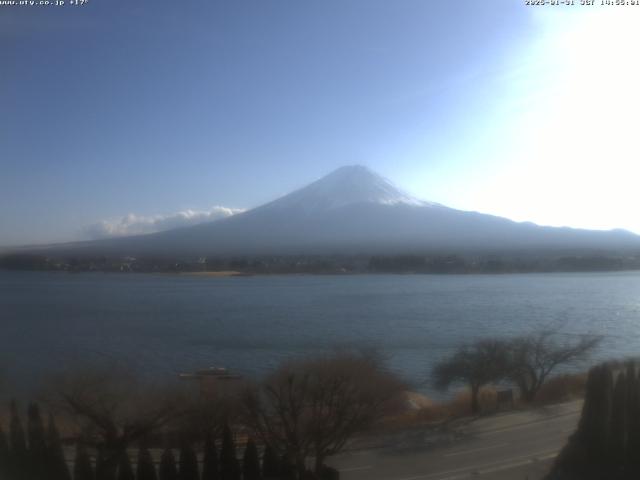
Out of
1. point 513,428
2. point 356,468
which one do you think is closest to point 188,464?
point 356,468

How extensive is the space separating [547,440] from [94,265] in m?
5.34

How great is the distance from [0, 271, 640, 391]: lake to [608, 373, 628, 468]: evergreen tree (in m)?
0.70

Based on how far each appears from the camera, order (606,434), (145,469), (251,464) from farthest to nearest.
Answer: (606,434) < (251,464) < (145,469)

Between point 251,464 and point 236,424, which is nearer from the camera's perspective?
point 251,464

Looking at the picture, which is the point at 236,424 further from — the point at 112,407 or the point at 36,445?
the point at 36,445

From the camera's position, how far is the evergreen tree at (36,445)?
320 centimetres

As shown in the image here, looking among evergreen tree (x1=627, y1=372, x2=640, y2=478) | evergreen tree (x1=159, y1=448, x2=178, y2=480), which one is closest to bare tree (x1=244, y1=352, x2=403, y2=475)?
evergreen tree (x1=159, y1=448, x2=178, y2=480)

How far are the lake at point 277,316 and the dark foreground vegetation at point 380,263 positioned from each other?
0.11 metres

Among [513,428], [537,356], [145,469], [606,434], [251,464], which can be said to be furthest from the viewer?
[537,356]

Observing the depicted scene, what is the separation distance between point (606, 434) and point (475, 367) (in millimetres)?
995

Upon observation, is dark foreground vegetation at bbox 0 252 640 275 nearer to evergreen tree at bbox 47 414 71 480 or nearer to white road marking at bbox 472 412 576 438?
white road marking at bbox 472 412 576 438

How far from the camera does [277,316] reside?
5238 mm

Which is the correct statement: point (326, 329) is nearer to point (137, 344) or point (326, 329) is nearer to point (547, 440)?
point (137, 344)

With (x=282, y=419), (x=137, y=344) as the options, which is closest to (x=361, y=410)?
(x=282, y=419)
